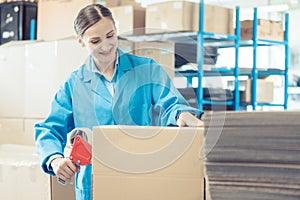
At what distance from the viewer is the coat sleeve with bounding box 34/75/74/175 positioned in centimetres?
178

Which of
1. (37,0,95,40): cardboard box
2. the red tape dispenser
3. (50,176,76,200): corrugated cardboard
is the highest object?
(37,0,95,40): cardboard box

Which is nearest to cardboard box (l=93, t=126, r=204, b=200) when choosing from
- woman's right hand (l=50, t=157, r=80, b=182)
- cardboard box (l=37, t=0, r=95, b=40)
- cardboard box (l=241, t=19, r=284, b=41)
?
woman's right hand (l=50, t=157, r=80, b=182)

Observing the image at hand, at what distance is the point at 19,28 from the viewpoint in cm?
392

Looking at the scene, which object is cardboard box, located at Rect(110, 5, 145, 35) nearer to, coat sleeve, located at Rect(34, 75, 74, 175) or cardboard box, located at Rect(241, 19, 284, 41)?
cardboard box, located at Rect(241, 19, 284, 41)

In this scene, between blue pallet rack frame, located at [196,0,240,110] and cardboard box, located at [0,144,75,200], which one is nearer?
cardboard box, located at [0,144,75,200]

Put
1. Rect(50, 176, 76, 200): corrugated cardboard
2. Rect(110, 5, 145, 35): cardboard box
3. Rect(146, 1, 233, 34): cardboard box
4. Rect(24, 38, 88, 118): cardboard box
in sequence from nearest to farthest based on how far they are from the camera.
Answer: Rect(50, 176, 76, 200): corrugated cardboard < Rect(24, 38, 88, 118): cardboard box < Rect(110, 5, 145, 35): cardboard box < Rect(146, 1, 233, 34): cardboard box

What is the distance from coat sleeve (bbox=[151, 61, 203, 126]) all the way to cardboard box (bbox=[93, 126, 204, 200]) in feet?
1.25

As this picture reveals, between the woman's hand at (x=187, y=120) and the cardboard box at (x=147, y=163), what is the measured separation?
0.23m

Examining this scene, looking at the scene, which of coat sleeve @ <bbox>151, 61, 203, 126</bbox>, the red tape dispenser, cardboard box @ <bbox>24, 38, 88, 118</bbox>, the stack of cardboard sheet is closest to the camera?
the stack of cardboard sheet

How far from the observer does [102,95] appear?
6.15 ft

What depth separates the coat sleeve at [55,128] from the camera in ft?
5.85

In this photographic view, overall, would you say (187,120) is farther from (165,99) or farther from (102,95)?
(102,95)

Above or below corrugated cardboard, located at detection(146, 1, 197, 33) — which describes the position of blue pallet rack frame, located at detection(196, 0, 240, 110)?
below

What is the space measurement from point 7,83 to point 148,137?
2.42 m
